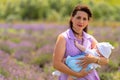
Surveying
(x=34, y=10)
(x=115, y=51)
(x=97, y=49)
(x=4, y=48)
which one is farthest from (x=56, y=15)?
(x=97, y=49)

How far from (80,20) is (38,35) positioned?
13.0 metres

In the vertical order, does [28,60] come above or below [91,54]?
below

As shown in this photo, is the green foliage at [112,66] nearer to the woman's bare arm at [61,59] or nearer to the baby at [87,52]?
the baby at [87,52]

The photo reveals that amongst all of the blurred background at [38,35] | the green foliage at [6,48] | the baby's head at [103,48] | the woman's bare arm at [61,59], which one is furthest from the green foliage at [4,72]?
the green foliage at [6,48]

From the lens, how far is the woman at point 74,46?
4.72 metres

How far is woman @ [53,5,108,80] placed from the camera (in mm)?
4723

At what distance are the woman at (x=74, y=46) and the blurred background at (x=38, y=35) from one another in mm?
1244

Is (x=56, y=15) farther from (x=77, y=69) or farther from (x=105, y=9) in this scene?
(x=77, y=69)

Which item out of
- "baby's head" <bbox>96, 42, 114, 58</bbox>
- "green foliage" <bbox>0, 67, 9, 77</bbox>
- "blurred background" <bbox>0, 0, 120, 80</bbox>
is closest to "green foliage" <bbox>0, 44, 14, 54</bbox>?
"blurred background" <bbox>0, 0, 120, 80</bbox>

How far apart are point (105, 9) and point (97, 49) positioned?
3121 centimetres

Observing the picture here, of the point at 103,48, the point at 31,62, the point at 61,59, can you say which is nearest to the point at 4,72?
the point at 61,59

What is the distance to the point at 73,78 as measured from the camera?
15.8ft

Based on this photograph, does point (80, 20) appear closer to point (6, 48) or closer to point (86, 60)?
point (86, 60)

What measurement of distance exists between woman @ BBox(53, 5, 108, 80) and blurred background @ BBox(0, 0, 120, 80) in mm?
1244
